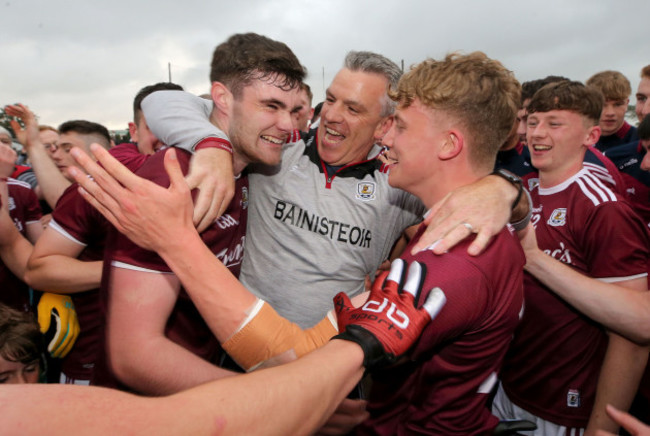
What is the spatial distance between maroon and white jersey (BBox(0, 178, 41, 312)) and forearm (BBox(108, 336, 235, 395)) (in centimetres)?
230

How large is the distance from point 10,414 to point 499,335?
1.49 meters

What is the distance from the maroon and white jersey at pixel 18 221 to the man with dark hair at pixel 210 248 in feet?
6.34

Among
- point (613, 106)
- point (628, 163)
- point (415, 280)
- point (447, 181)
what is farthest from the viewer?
point (613, 106)

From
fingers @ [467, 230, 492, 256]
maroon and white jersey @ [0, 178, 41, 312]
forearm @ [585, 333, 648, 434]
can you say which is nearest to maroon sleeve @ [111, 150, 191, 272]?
fingers @ [467, 230, 492, 256]

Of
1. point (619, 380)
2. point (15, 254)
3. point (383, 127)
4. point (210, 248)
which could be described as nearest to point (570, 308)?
point (619, 380)

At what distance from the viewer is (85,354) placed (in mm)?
2885

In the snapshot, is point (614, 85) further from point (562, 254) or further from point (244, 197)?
point (244, 197)

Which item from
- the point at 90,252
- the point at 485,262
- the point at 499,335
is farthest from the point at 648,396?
the point at 90,252

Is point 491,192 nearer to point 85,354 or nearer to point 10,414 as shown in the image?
point 10,414

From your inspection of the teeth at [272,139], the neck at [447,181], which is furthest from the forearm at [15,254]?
the neck at [447,181]

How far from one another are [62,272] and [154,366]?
4.34ft

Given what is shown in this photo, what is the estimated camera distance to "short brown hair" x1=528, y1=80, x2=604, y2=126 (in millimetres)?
2934

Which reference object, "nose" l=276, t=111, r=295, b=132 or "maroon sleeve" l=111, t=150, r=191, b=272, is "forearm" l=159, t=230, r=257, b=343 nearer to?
"maroon sleeve" l=111, t=150, r=191, b=272

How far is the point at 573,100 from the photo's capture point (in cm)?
295
